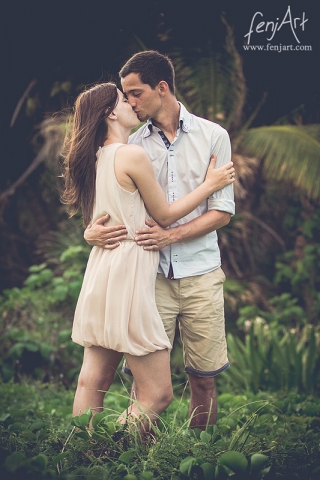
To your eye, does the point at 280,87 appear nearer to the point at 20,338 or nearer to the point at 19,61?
the point at 19,61

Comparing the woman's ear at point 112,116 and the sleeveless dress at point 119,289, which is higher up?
the woman's ear at point 112,116

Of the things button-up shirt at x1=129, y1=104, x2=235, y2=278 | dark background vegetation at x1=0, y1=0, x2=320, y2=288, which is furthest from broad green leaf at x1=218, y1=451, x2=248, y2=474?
dark background vegetation at x1=0, y1=0, x2=320, y2=288

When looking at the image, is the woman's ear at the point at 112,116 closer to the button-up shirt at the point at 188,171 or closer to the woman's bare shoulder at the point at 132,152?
the woman's bare shoulder at the point at 132,152

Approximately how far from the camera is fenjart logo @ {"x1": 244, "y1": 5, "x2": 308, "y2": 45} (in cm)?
596

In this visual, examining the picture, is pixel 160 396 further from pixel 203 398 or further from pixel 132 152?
pixel 132 152

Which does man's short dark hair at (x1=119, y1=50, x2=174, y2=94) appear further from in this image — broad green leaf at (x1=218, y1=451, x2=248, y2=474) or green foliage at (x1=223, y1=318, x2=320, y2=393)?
green foliage at (x1=223, y1=318, x2=320, y2=393)

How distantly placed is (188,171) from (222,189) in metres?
0.22

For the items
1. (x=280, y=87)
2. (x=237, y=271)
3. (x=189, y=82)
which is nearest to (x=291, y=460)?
(x=237, y=271)

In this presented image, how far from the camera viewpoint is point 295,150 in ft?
21.8

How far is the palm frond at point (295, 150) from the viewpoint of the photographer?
21.5ft

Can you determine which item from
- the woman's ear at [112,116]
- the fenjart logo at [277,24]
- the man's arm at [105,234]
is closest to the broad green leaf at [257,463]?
the man's arm at [105,234]

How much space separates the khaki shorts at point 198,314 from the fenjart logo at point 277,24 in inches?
136

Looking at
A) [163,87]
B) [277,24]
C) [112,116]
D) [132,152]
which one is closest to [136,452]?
[132,152]

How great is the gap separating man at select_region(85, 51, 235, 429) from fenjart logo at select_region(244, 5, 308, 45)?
2.91 metres
